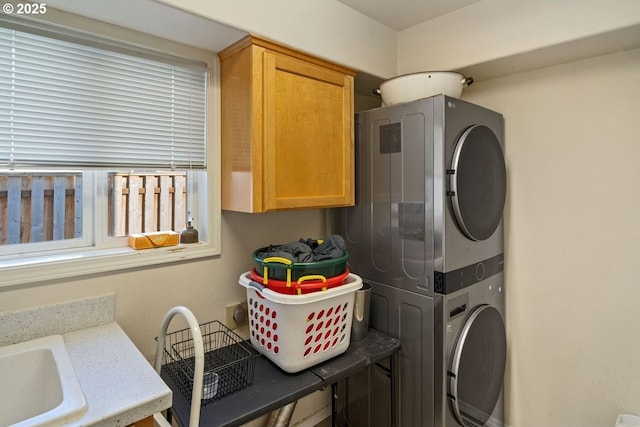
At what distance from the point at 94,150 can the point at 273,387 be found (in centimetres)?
118

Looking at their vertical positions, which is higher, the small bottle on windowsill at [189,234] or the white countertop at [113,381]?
the small bottle on windowsill at [189,234]

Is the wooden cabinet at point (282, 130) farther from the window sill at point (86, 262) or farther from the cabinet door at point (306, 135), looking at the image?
the window sill at point (86, 262)

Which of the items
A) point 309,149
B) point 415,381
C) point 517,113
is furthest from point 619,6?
point 415,381

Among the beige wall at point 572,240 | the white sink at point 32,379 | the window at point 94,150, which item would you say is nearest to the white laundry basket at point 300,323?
the window at point 94,150

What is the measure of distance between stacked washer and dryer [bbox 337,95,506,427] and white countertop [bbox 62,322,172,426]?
3.71 ft

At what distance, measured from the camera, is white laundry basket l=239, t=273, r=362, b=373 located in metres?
1.30

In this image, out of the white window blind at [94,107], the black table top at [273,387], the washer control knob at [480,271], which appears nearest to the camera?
the black table top at [273,387]

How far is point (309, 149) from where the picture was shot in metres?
1.61

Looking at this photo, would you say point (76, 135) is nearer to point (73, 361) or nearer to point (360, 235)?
point (73, 361)

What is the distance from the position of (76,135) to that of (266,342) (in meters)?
1.13

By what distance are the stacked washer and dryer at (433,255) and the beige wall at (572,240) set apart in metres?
0.17

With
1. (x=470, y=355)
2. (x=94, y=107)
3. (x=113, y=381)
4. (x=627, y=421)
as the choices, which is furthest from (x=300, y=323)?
(x=627, y=421)

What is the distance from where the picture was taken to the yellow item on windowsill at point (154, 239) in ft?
4.83

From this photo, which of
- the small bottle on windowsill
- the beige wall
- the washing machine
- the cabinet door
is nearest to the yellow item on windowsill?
the small bottle on windowsill
